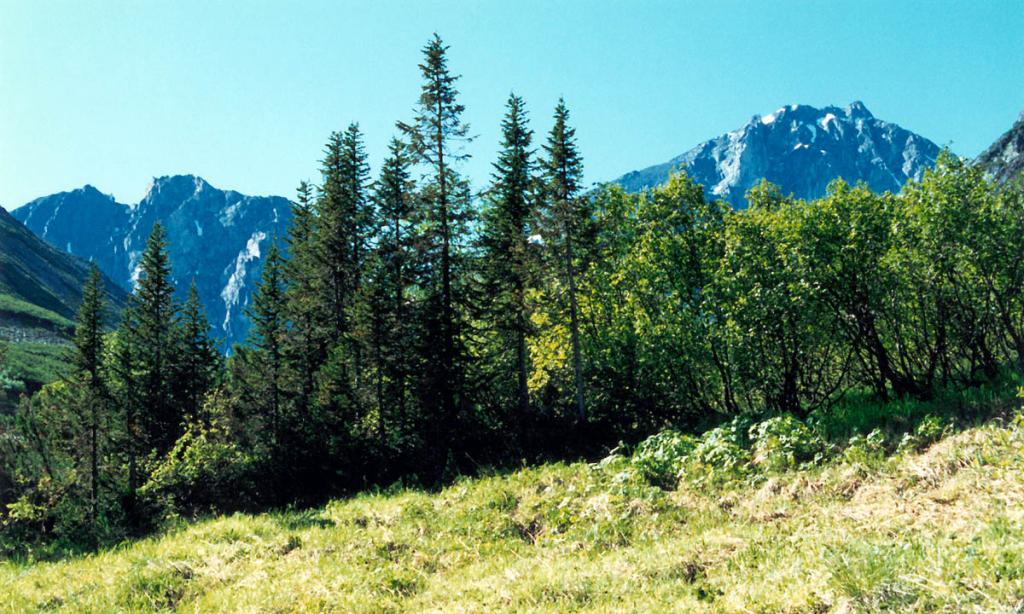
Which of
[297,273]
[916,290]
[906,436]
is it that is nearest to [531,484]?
[906,436]

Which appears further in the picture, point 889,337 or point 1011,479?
point 889,337

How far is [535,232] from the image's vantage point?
80.5ft

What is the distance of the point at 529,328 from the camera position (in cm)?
2555

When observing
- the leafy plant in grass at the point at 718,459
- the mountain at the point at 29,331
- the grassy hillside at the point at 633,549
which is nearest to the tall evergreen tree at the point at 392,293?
the grassy hillside at the point at 633,549

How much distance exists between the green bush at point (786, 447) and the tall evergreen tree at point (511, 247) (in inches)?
528

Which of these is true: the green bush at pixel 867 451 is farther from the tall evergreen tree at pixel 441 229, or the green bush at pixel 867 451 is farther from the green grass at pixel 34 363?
the green grass at pixel 34 363

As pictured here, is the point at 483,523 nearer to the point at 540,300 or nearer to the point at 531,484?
the point at 531,484

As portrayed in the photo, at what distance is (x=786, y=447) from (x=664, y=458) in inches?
106

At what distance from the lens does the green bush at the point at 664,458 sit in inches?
510

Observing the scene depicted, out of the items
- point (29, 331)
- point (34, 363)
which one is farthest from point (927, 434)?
point (29, 331)

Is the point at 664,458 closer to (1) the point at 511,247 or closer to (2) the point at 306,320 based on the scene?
(1) the point at 511,247

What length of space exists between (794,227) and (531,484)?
1140cm

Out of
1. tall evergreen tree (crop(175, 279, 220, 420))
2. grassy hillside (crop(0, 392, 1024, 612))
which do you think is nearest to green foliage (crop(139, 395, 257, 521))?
tall evergreen tree (crop(175, 279, 220, 420))

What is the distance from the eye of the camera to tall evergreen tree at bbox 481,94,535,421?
84.9ft
